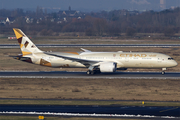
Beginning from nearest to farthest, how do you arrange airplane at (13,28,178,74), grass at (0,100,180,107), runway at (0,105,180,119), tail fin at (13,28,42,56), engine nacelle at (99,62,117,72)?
1. runway at (0,105,180,119)
2. grass at (0,100,180,107)
3. engine nacelle at (99,62,117,72)
4. airplane at (13,28,178,74)
5. tail fin at (13,28,42,56)

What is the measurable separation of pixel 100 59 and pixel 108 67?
2985 mm

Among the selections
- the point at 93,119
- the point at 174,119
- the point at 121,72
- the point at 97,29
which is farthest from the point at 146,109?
the point at 97,29

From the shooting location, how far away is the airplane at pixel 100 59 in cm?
5300

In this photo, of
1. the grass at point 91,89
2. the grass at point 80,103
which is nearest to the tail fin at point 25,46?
the grass at point 91,89

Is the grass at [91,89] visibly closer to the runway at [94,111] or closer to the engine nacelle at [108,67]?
the engine nacelle at [108,67]

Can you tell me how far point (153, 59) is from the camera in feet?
174

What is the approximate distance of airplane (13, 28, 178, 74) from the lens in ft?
174

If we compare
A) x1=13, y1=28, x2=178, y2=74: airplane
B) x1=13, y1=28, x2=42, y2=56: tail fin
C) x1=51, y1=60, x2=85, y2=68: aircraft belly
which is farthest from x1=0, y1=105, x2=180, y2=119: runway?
x1=13, y1=28, x2=42, y2=56: tail fin

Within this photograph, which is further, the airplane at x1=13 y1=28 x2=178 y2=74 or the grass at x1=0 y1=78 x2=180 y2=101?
the airplane at x1=13 y1=28 x2=178 y2=74

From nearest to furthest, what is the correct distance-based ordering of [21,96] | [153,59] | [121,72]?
[21,96] < [153,59] < [121,72]

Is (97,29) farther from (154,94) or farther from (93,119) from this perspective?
(93,119)

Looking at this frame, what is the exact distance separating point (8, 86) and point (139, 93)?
20.2 meters

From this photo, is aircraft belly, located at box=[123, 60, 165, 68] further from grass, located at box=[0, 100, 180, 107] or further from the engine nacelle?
grass, located at box=[0, 100, 180, 107]

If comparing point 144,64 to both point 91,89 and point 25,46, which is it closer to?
point 91,89
